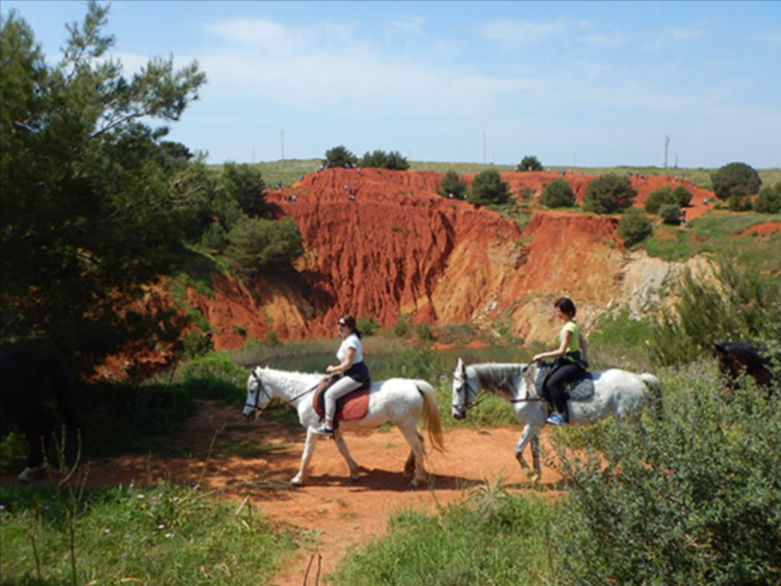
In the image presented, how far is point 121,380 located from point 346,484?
6.71 metres

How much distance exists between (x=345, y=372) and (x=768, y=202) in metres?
44.1

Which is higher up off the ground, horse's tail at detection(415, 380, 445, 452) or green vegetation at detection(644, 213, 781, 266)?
green vegetation at detection(644, 213, 781, 266)

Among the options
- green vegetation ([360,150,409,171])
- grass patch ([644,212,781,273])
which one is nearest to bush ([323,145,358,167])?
green vegetation ([360,150,409,171])

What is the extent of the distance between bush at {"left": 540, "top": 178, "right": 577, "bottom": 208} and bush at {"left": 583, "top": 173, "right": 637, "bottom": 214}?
287cm

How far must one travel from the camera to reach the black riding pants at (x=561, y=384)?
8.16 meters

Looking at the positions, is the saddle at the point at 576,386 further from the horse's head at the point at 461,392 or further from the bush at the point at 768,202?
the bush at the point at 768,202

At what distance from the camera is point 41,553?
Answer: 18.4 feet

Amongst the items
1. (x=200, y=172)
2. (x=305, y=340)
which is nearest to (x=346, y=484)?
(x=200, y=172)

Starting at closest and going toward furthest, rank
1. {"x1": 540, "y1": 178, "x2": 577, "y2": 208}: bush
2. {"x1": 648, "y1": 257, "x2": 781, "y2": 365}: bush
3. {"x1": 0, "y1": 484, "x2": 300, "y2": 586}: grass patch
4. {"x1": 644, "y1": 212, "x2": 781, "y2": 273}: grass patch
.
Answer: {"x1": 0, "y1": 484, "x2": 300, "y2": 586}: grass patch < {"x1": 648, "y1": 257, "x2": 781, "y2": 365}: bush < {"x1": 644, "y1": 212, "x2": 781, "y2": 273}: grass patch < {"x1": 540, "y1": 178, "x2": 577, "y2": 208}: bush

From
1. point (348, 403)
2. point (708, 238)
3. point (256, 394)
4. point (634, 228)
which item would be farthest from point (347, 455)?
point (634, 228)

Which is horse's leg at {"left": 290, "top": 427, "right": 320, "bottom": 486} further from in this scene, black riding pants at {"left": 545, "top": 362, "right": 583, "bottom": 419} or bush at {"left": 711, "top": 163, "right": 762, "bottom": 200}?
bush at {"left": 711, "top": 163, "right": 762, "bottom": 200}

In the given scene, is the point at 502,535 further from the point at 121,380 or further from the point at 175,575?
the point at 121,380

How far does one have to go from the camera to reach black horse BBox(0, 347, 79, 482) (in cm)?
849

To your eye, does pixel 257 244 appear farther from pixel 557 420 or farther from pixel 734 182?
pixel 734 182
